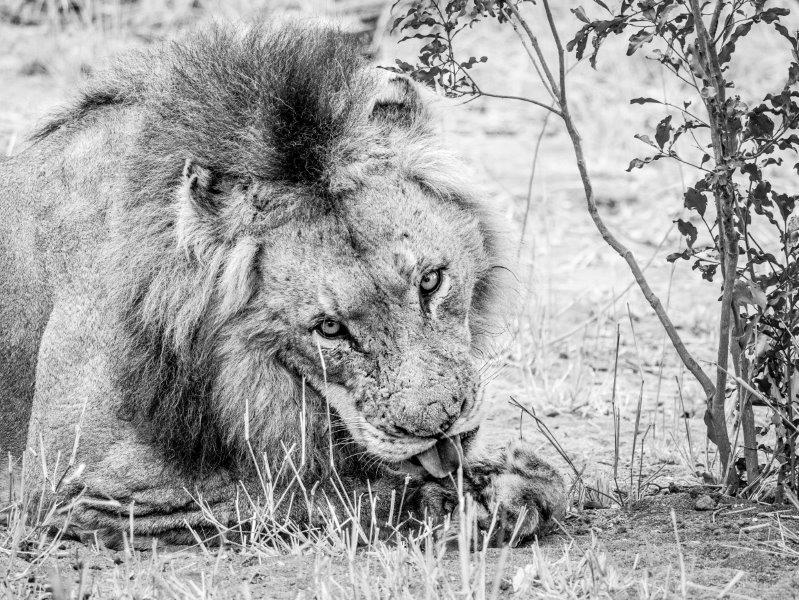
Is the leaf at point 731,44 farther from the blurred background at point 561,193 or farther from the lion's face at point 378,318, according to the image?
the lion's face at point 378,318

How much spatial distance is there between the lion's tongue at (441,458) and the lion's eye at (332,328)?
0.51 m

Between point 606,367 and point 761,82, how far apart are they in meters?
6.40

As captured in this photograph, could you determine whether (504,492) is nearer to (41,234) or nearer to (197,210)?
(197,210)

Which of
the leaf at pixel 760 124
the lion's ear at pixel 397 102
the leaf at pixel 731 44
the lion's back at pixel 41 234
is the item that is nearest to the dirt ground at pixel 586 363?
the lion's ear at pixel 397 102

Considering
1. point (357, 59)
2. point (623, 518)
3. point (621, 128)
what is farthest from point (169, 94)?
point (621, 128)

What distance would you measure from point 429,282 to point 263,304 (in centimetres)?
59

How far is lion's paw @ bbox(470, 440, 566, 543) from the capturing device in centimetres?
384

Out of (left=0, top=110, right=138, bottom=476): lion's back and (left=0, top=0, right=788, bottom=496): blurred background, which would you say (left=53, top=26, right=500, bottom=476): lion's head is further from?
(left=0, top=0, right=788, bottom=496): blurred background

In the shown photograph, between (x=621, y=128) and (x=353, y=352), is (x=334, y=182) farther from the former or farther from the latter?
(x=621, y=128)

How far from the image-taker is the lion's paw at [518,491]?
151 inches

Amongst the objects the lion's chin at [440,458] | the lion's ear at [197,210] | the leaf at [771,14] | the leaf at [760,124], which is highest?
the leaf at [771,14]

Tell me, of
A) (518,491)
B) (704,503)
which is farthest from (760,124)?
(518,491)

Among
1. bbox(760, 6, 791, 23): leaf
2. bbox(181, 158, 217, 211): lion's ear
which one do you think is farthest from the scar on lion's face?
bbox(760, 6, 791, 23): leaf

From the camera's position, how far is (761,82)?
38.5 ft
